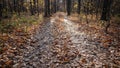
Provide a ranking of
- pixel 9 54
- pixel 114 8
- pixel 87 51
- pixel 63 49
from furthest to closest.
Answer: pixel 114 8
pixel 63 49
pixel 87 51
pixel 9 54

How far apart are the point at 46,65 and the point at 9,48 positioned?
9.08 ft

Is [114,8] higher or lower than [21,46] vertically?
higher

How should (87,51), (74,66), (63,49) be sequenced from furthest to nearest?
(63,49)
(87,51)
(74,66)

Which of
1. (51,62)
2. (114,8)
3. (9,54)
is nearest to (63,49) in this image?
(51,62)

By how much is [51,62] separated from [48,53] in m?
1.22

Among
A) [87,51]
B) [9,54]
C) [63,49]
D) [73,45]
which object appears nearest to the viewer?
[9,54]

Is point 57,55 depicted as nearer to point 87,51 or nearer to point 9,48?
point 87,51

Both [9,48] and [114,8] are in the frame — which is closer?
[9,48]

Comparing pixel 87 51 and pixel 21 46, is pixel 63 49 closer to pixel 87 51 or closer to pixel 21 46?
pixel 87 51

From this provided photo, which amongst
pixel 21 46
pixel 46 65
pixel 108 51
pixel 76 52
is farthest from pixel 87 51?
pixel 21 46

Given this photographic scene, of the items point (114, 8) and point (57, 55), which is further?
point (114, 8)

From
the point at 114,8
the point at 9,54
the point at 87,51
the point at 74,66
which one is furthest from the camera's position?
the point at 114,8

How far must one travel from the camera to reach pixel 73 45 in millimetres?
9336

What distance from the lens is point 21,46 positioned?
360 inches
